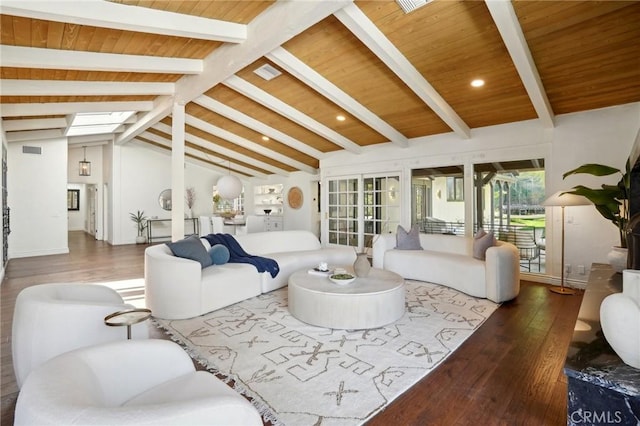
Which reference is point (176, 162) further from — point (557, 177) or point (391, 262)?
point (557, 177)

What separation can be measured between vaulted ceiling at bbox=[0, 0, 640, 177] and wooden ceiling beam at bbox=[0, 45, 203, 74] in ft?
0.04

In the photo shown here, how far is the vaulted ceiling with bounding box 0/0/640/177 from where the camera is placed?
9.78ft

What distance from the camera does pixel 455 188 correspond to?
6.17 m

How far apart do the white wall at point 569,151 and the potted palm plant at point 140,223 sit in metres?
9.04

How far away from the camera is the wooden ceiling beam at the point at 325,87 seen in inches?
159

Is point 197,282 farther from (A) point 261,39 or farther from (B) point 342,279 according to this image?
(A) point 261,39

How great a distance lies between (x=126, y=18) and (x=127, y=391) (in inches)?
125

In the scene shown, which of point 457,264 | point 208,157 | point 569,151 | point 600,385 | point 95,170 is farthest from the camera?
point 95,170

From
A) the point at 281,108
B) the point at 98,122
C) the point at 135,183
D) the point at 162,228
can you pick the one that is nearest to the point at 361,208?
the point at 281,108

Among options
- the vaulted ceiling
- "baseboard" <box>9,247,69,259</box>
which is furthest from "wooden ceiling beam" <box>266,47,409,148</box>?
"baseboard" <box>9,247,69,259</box>

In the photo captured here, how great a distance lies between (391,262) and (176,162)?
4.08 metres

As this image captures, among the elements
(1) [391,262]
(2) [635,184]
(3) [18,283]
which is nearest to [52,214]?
(3) [18,283]

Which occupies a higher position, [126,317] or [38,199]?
[38,199]

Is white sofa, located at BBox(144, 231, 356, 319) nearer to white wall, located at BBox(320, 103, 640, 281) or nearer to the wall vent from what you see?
white wall, located at BBox(320, 103, 640, 281)
